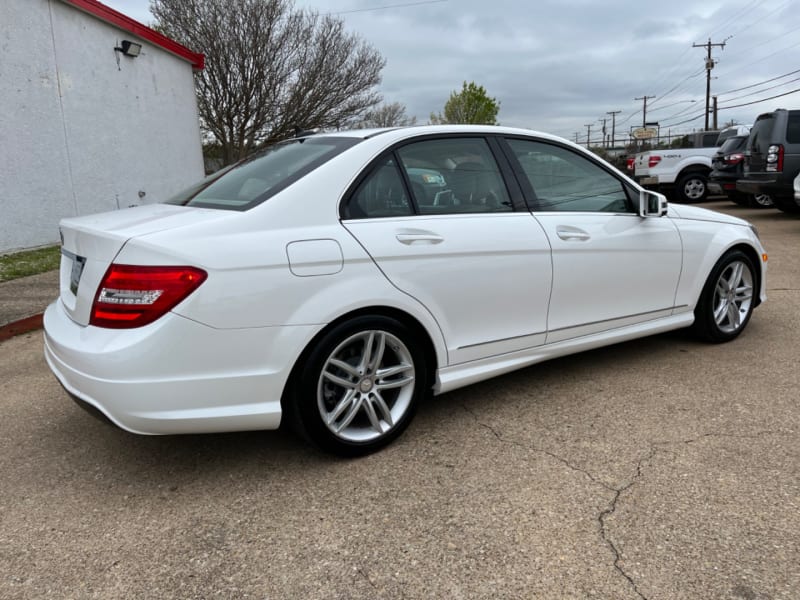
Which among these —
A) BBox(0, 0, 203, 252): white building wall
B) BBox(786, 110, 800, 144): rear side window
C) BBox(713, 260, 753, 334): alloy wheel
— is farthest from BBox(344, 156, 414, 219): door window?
BBox(786, 110, 800, 144): rear side window

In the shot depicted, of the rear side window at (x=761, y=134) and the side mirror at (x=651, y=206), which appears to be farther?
the rear side window at (x=761, y=134)

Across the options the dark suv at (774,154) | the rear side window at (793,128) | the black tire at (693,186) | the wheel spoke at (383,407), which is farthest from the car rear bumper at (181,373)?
the black tire at (693,186)

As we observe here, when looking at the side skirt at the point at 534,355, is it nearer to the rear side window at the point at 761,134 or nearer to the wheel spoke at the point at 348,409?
the wheel spoke at the point at 348,409

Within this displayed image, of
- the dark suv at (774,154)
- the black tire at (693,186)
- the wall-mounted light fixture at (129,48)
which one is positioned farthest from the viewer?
the black tire at (693,186)

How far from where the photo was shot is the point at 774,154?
35.6 feet

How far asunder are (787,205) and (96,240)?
13.8m

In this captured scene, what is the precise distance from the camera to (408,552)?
220 centimetres

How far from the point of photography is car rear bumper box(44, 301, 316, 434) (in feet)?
7.65

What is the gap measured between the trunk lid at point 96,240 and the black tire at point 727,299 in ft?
11.2

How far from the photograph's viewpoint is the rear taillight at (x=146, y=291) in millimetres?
2324

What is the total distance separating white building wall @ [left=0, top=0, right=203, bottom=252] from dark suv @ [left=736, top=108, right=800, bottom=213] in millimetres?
12305

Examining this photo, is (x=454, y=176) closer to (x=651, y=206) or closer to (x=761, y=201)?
(x=651, y=206)

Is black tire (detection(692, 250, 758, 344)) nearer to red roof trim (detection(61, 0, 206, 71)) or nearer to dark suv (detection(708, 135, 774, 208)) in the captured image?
dark suv (detection(708, 135, 774, 208))

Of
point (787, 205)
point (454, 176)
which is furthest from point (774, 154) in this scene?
point (454, 176)
